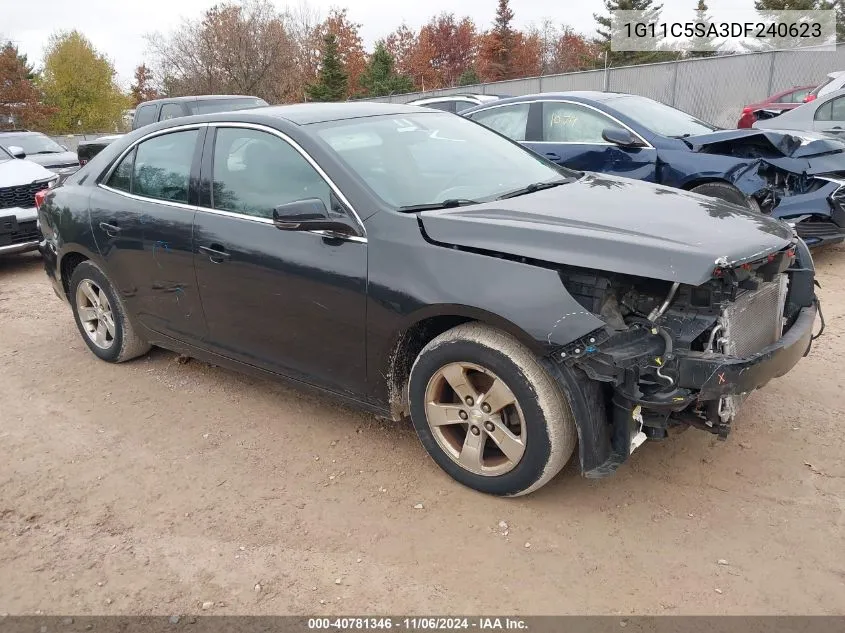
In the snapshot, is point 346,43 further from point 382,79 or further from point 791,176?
point 791,176

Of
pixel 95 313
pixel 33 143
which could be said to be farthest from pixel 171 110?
pixel 95 313

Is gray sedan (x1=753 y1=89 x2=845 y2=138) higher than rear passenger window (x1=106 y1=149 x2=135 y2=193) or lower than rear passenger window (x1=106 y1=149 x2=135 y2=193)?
lower

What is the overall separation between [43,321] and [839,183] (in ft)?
24.1

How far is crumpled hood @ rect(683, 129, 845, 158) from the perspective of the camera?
6578 millimetres

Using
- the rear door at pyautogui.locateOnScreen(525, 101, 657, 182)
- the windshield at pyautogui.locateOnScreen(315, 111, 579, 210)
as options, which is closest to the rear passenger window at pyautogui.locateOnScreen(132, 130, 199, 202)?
the windshield at pyautogui.locateOnScreen(315, 111, 579, 210)

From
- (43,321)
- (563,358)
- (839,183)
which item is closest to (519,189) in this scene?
(563,358)

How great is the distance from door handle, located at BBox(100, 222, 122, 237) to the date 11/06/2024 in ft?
9.62

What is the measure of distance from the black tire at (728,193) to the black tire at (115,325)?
487 centimetres

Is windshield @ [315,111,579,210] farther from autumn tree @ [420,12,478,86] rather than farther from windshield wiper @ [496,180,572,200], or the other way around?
autumn tree @ [420,12,478,86]

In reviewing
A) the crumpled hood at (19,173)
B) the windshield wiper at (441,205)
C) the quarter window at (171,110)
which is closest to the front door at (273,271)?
the windshield wiper at (441,205)

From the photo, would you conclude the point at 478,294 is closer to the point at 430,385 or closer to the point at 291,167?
the point at 430,385

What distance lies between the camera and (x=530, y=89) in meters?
23.6

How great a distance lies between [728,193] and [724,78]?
593 inches

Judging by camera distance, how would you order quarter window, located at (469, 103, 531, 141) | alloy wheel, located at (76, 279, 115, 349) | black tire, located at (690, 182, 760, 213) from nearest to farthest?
alloy wheel, located at (76, 279, 115, 349) < black tire, located at (690, 182, 760, 213) < quarter window, located at (469, 103, 531, 141)
